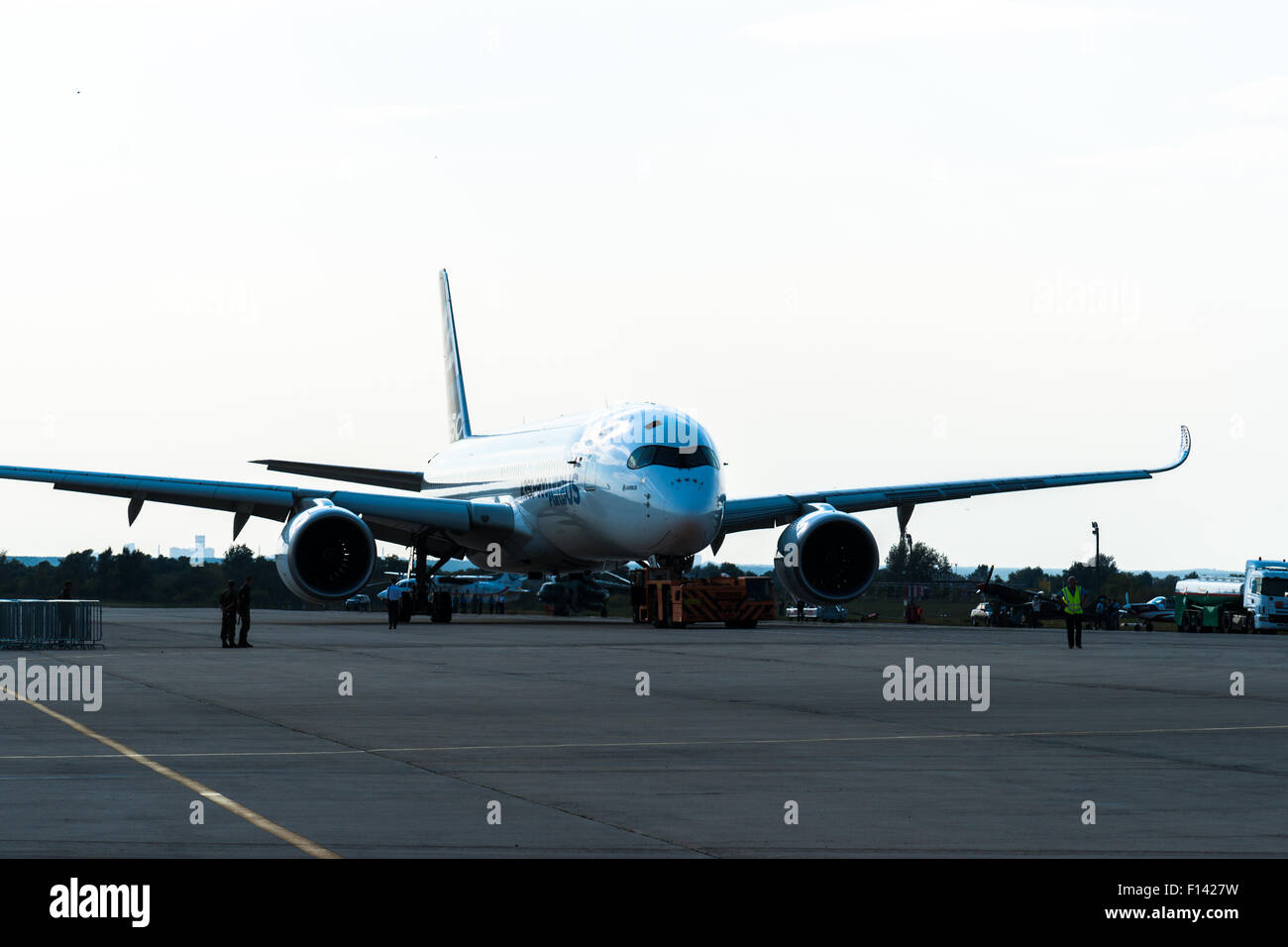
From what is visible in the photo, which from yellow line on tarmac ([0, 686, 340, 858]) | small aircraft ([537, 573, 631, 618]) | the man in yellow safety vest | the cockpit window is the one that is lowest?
yellow line on tarmac ([0, 686, 340, 858])

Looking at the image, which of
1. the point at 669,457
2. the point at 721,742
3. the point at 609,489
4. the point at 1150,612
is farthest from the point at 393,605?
the point at 1150,612

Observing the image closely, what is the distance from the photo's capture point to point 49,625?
34750 millimetres

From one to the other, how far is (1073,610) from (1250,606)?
902 inches

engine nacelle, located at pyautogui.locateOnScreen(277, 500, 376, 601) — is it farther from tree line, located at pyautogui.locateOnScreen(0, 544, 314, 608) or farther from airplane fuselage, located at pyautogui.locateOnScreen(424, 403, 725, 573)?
tree line, located at pyautogui.locateOnScreen(0, 544, 314, 608)

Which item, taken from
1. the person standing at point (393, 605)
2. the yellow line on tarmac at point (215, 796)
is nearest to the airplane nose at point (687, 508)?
the person standing at point (393, 605)

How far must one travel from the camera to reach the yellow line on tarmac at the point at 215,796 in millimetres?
9438

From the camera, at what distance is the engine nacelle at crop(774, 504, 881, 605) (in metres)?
44.2

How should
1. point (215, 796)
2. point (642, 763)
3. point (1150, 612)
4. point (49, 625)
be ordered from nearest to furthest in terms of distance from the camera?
point (215, 796) → point (642, 763) → point (49, 625) → point (1150, 612)

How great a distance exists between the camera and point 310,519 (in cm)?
4166

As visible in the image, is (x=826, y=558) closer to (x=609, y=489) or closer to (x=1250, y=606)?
(x=609, y=489)

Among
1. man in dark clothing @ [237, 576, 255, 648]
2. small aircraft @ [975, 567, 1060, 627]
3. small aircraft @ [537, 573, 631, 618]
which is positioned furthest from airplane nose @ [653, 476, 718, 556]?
small aircraft @ [975, 567, 1060, 627]

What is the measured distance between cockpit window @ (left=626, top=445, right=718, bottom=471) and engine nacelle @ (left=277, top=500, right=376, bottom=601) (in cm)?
673

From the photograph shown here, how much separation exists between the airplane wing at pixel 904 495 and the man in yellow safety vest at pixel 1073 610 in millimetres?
13230

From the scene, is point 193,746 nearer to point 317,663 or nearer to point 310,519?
point 317,663
